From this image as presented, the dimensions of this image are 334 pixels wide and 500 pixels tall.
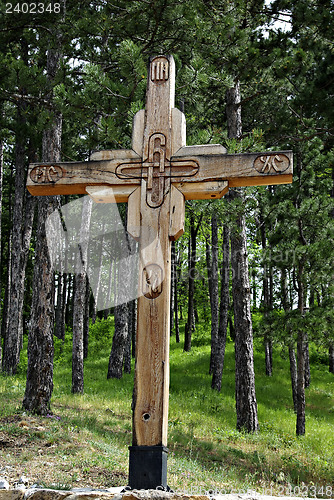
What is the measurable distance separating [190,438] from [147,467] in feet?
21.4

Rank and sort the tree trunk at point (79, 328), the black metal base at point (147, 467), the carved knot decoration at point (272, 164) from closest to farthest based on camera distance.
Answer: the black metal base at point (147, 467) → the carved knot decoration at point (272, 164) → the tree trunk at point (79, 328)

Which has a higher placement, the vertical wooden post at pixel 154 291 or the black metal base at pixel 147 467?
the vertical wooden post at pixel 154 291

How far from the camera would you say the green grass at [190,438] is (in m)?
5.77

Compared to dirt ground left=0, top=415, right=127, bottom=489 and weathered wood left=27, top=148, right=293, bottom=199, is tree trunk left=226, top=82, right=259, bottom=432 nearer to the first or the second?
dirt ground left=0, top=415, right=127, bottom=489

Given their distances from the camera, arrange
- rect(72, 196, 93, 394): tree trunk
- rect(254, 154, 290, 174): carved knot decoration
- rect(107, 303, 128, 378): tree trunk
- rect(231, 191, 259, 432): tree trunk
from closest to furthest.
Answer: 1. rect(254, 154, 290, 174): carved knot decoration
2. rect(231, 191, 259, 432): tree trunk
3. rect(72, 196, 93, 394): tree trunk
4. rect(107, 303, 128, 378): tree trunk

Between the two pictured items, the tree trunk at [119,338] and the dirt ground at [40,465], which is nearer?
the dirt ground at [40,465]

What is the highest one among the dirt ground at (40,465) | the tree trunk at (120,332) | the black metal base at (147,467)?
the tree trunk at (120,332)

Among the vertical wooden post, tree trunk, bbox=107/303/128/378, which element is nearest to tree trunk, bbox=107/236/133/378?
tree trunk, bbox=107/303/128/378

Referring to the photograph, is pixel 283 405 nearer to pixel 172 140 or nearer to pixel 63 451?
pixel 63 451

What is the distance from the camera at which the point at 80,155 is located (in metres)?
20.3

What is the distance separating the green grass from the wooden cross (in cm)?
166

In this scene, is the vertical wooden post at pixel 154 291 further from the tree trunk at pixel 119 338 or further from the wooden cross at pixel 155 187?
the tree trunk at pixel 119 338

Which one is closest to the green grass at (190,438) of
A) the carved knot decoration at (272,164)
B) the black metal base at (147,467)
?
the black metal base at (147,467)

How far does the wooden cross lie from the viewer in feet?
11.1
